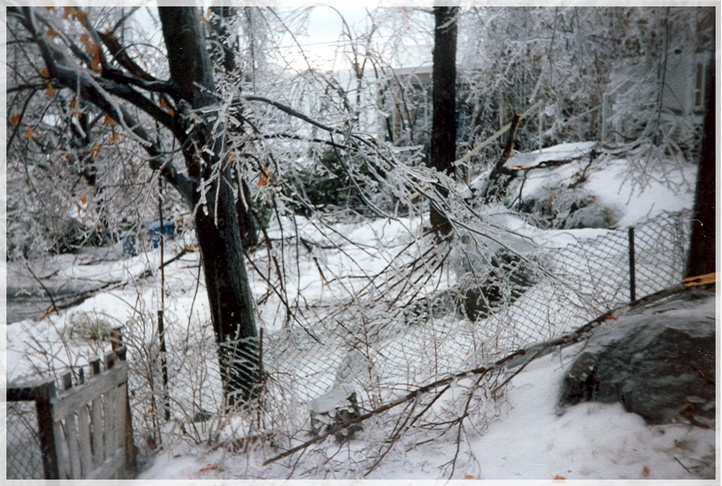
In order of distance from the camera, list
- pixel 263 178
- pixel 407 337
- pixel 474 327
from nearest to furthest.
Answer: pixel 474 327
pixel 263 178
pixel 407 337

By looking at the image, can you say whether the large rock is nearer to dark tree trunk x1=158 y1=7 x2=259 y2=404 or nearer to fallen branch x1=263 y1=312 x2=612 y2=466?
fallen branch x1=263 y1=312 x2=612 y2=466

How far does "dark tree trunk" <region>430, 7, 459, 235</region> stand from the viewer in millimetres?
3680

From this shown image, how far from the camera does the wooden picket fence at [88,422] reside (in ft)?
8.20

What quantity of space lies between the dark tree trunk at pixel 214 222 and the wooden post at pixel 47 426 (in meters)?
0.98

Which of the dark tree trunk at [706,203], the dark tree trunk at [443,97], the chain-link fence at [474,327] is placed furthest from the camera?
the dark tree trunk at [443,97]

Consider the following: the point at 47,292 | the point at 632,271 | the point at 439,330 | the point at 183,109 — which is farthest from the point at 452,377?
the point at 47,292

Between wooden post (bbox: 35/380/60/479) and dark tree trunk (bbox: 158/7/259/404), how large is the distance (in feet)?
3.21

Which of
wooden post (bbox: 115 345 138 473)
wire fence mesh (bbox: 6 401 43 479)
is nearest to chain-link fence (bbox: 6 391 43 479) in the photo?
wire fence mesh (bbox: 6 401 43 479)

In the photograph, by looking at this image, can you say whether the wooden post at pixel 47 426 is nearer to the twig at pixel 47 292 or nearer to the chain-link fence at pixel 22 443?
the chain-link fence at pixel 22 443

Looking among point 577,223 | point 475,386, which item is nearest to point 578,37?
point 577,223

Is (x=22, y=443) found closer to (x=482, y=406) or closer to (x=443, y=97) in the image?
(x=482, y=406)

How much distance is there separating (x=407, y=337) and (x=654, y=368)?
1481 mm

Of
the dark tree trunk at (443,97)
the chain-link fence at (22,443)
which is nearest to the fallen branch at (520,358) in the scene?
the dark tree trunk at (443,97)

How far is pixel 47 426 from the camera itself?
250 centimetres
